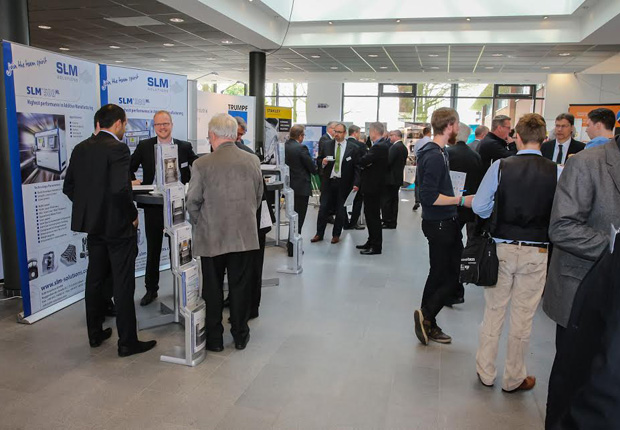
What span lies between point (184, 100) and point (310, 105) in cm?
1208

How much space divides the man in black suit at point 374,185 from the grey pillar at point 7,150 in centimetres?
364

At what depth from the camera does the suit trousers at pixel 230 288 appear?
321 cm

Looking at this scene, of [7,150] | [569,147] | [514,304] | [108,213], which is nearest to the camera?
[514,304]

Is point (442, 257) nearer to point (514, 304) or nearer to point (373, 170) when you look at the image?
A: point (514, 304)

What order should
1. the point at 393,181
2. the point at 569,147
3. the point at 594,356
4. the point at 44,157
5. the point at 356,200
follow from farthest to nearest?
Result: the point at 393,181, the point at 356,200, the point at 569,147, the point at 44,157, the point at 594,356

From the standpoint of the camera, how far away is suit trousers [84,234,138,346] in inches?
121

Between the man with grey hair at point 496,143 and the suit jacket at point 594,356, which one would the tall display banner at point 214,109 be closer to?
the man with grey hair at point 496,143

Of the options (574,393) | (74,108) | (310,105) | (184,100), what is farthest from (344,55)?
(574,393)

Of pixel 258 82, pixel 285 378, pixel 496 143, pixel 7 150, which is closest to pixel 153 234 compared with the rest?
pixel 7 150

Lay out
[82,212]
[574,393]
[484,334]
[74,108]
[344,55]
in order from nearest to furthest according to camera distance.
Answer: [574,393], [484,334], [82,212], [74,108], [344,55]

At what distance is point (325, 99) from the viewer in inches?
661

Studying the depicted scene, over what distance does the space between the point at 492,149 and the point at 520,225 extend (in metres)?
2.04

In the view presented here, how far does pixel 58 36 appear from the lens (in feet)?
33.1

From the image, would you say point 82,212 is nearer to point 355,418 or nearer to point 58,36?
point 355,418
